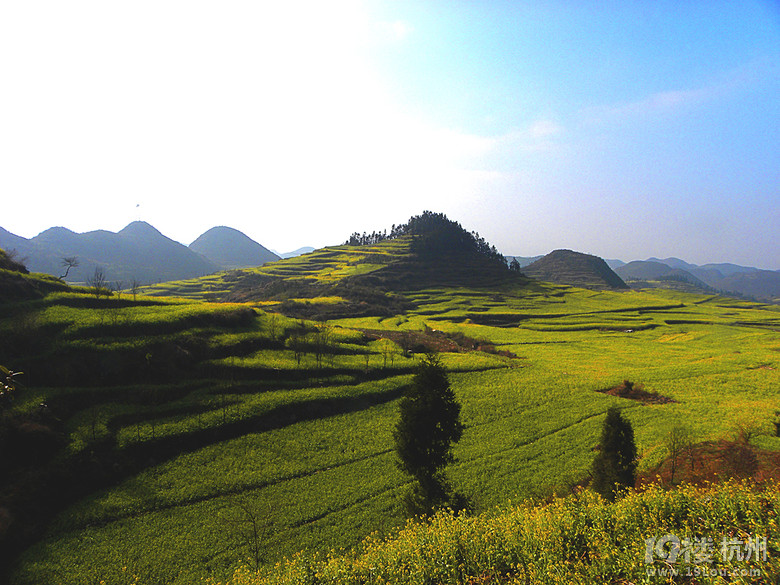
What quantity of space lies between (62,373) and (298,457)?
33238 millimetres

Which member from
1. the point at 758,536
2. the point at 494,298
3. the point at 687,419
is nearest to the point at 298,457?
the point at 758,536

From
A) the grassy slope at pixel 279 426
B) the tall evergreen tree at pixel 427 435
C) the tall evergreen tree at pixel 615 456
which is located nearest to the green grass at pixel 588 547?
the tall evergreen tree at pixel 427 435

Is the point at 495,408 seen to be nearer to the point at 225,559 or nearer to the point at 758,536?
the point at 225,559

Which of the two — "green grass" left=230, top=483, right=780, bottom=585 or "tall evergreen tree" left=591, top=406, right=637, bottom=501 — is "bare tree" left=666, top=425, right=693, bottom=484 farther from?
"green grass" left=230, top=483, right=780, bottom=585

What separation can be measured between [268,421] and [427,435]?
28151 mm

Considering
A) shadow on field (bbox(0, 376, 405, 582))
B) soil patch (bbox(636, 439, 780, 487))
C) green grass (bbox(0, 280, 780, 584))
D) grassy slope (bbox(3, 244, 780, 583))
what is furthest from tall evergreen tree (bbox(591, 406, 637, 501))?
shadow on field (bbox(0, 376, 405, 582))

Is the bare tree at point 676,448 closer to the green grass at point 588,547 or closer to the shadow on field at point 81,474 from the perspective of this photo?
the green grass at point 588,547

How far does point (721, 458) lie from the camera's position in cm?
3650

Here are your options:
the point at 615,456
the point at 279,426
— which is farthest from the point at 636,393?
the point at 279,426

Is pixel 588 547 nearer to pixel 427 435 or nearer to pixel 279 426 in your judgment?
pixel 427 435

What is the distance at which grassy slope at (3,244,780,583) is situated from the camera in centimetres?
3009

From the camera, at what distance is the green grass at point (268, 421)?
99.3 feet

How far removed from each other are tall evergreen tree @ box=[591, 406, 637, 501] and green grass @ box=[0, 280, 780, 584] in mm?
7281

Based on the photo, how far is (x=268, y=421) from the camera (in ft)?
→ 158
